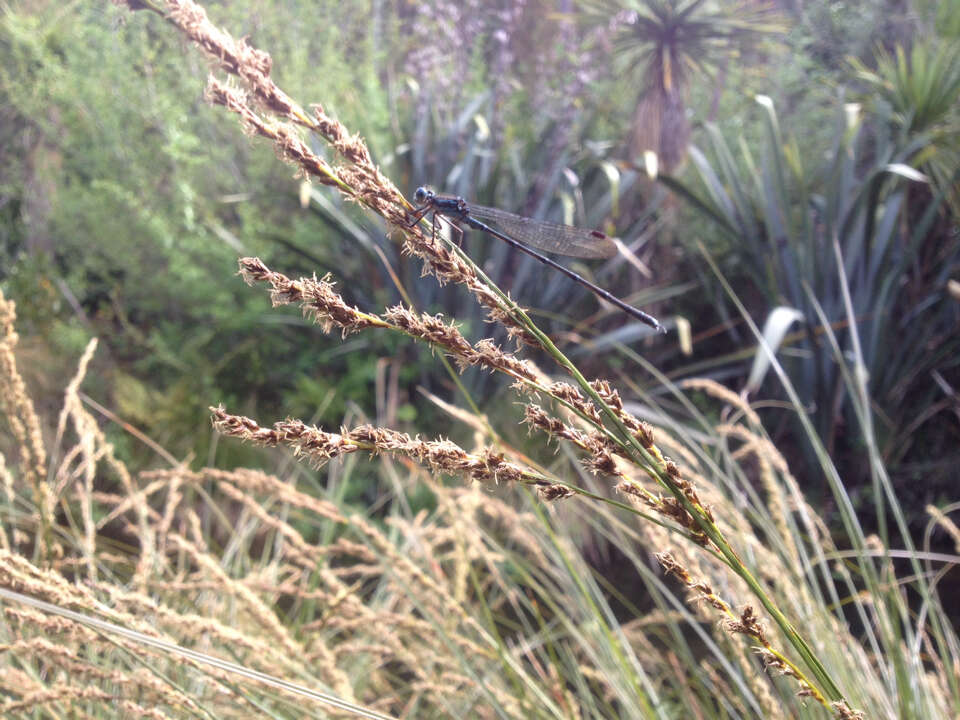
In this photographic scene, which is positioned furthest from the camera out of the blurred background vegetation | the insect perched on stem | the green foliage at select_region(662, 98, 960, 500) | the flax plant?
the blurred background vegetation

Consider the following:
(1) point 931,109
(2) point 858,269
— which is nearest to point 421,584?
(2) point 858,269

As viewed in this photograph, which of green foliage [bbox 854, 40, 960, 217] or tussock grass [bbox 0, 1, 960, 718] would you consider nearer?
tussock grass [bbox 0, 1, 960, 718]

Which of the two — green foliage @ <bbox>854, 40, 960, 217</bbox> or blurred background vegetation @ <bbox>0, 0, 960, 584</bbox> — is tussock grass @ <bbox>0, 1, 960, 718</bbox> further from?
green foliage @ <bbox>854, 40, 960, 217</bbox>

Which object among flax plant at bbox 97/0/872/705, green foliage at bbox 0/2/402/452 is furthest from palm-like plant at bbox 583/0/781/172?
flax plant at bbox 97/0/872/705

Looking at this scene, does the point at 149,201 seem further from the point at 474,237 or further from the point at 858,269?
the point at 858,269

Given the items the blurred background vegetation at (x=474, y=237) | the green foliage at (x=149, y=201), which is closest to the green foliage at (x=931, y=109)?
the blurred background vegetation at (x=474, y=237)

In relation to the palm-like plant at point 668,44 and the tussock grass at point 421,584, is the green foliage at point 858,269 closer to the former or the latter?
the palm-like plant at point 668,44

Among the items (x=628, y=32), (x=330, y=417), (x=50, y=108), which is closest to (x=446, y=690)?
(x=330, y=417)
